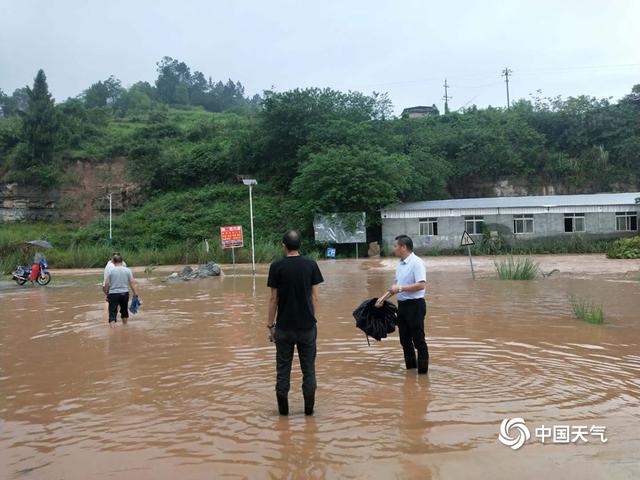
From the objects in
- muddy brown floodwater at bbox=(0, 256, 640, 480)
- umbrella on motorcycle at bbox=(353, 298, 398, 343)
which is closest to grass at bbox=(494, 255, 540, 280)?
muddy brown floodwater at bbox=(0, 256, 640, 480)

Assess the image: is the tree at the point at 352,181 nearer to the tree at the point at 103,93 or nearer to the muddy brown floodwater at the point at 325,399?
the muddy brown floodwater at the point at 325,399

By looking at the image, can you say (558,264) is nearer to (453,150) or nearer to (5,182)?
(453,150)

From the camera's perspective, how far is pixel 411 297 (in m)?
6.63

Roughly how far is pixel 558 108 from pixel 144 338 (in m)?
45.9

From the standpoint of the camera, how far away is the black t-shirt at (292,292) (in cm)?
537

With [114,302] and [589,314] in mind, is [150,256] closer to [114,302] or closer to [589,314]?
[114,302]

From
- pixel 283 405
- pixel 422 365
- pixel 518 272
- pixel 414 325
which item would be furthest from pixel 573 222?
pixel 283 405

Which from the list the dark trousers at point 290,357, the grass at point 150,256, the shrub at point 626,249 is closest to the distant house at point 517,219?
the shrub at point 626,249

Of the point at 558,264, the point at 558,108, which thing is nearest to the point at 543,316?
the point at 558,264

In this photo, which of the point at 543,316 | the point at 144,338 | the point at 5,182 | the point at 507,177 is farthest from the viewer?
the point at 5,182

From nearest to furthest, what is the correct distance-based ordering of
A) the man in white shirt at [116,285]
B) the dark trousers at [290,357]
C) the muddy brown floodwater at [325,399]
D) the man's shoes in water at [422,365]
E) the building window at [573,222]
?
the muddy brown floodwater at [325,399], the dark trousers at [290,357], the man's shoes in water at [422,365], the man in white shirt at [116,285], the building window at [573,222]

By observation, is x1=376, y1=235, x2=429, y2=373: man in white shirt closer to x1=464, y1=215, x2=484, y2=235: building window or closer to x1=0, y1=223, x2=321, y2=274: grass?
x1=0, y1=223, x2=321, y2=274: grass

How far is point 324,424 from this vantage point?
16.7 feet

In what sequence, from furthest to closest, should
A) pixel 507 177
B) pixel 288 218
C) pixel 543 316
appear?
pixel 507 177, pixel 288 218, pixel 543 316
